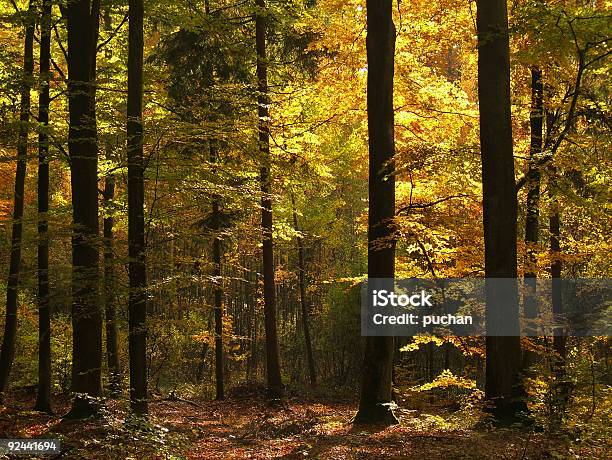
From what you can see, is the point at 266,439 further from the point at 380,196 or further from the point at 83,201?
the point at 83,201

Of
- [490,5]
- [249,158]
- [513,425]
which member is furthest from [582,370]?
[249,158]

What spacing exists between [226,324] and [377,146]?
13922 millimetres

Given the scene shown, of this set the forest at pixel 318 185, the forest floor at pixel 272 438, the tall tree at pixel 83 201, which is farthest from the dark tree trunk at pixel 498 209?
the tall tree at pixel 83 201

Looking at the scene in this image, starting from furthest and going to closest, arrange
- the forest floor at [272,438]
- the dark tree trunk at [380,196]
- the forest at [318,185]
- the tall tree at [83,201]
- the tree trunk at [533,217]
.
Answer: the tree trunk at [533,217] → the dark tree trunk at [380,196] → the tall tree at [83,201] → the forest at [318,185] → the forest floor at [272,438]

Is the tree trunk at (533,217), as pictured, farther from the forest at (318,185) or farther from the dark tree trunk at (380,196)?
the dark tree trunk at (380,196)

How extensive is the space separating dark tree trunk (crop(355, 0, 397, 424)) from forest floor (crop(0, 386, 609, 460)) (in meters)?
0.49

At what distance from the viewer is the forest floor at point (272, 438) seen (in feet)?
21.1

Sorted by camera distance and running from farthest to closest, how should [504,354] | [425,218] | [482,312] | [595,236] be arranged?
[595,236] → [482,312] → [425,218] → [504,354]

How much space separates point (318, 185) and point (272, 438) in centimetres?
769

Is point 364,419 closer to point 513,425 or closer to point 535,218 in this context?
point 513,425

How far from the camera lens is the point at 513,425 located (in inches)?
280

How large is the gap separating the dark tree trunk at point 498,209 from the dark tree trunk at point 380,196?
1.92 m

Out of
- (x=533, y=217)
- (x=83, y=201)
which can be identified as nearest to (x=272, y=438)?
(x=83, y=201)

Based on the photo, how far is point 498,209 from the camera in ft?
25.3
